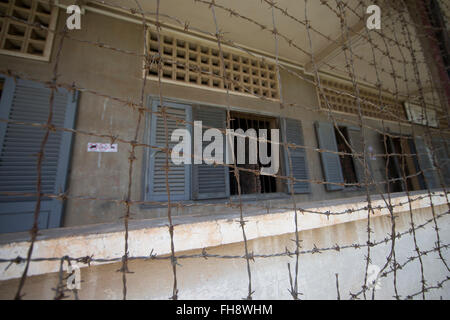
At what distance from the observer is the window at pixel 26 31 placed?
80.0 inches

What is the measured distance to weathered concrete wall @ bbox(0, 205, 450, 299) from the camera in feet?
2.39

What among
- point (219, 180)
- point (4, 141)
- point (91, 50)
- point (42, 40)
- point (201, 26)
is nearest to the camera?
point (4, 141)

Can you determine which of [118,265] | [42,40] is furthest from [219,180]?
[42,40]

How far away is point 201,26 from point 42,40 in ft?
6.40

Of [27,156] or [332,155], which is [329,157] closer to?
[332,155]

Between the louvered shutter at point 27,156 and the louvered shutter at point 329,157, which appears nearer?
the louvered shutter at point 27,156

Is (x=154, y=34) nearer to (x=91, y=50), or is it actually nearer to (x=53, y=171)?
(x=91, y=50)

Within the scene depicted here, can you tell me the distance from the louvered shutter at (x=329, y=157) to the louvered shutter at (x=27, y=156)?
12.0ft

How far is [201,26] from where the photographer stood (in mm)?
2910

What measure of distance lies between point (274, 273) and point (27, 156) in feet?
7.66

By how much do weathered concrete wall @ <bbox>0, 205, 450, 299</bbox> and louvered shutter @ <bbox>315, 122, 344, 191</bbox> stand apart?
5.95 feet

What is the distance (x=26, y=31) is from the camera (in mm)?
2113

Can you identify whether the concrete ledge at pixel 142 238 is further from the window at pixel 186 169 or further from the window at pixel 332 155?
the window at pixel 332 155

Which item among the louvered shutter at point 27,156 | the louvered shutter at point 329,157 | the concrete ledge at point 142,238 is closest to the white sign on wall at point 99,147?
the louvered shutter at point 27,156
